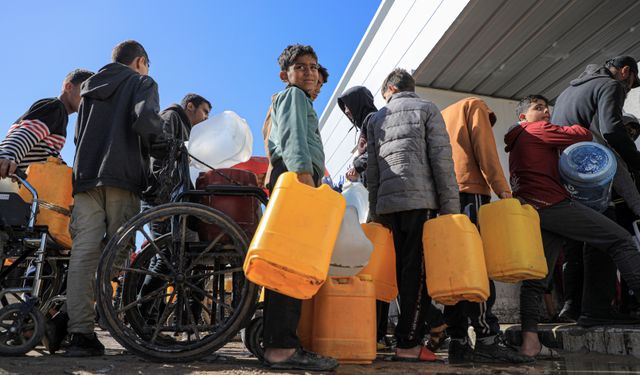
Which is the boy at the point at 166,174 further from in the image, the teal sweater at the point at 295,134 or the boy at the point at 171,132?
the teal sweater at the point at 295,134

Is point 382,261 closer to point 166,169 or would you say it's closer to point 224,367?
point 224,367

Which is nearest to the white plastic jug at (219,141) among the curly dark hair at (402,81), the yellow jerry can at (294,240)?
the curly dark hair at (402,81)

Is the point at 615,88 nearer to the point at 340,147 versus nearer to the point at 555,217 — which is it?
the point at 555,217

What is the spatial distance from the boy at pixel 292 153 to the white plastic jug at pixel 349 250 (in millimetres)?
294

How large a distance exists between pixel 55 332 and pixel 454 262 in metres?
2.21

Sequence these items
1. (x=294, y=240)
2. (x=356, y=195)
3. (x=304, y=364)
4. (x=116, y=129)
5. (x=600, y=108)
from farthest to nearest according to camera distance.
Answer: (x=356, y=195) < (x=600, y=108) < (x=116, y=129) < (x=304, y=364) < (x=294, y=240)

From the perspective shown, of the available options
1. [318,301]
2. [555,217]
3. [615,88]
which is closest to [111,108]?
[318,301]

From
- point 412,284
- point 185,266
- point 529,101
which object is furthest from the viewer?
point 529,101

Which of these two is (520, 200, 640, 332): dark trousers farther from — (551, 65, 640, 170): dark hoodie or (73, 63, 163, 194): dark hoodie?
(73, 63, 163, 194): dark hoodie

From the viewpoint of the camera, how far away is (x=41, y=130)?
3283 millimetres

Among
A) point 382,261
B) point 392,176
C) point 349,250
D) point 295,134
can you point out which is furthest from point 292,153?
point 382,261

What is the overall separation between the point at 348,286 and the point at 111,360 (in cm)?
123

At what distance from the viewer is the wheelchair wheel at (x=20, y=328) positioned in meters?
2.52

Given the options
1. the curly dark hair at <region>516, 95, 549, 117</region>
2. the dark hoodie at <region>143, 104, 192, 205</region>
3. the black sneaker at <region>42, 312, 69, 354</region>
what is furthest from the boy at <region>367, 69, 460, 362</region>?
the black sneaker at <region>42, 312, 69, 354</region>
